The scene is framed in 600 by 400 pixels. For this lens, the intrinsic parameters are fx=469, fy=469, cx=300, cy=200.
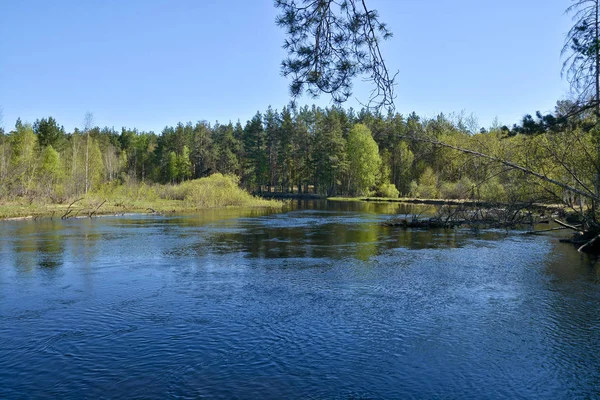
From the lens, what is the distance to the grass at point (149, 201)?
3609 centimetres

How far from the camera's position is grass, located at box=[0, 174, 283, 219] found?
36.1m

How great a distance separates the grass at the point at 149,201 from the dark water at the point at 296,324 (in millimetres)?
18184

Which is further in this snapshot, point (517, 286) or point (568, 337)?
point (517, 286)

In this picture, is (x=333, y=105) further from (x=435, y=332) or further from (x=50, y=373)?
(x=50, y=373)

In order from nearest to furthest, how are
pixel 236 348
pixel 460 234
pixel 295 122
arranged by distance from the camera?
pixel 236 348 < pixel 460 234 < pixel 295 122

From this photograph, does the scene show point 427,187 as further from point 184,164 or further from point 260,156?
point 184,164

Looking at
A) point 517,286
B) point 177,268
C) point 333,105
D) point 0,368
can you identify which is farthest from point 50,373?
point 517,286

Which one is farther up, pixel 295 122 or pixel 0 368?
pixel 295 122

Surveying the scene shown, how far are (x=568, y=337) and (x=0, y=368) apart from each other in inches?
Result: 421

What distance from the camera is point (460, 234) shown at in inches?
1048

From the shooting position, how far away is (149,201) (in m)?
47.0

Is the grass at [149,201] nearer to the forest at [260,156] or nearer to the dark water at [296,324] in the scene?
the forest at [260,156]

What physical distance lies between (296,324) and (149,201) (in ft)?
130

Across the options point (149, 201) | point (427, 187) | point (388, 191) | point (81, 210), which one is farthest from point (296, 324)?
point (388, 191)
